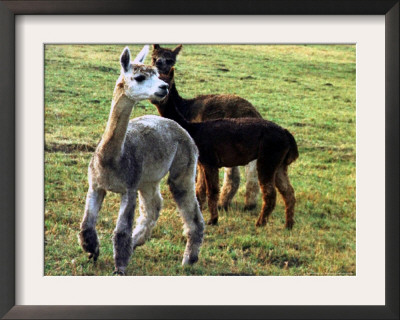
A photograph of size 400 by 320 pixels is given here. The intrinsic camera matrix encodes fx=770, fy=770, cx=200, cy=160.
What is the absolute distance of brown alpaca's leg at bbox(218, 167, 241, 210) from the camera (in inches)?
300

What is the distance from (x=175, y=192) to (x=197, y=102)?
1.06 meters

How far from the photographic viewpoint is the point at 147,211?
24.1 feet

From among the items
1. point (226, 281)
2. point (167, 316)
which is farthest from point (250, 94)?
point (167, 316)

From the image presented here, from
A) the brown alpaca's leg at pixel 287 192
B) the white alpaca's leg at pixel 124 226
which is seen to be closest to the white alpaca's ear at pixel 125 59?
the white alpaca's leg at pixel 124 226

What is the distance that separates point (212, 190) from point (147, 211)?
0.71 meters

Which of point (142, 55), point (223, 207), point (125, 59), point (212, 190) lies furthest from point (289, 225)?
point (125, 59)

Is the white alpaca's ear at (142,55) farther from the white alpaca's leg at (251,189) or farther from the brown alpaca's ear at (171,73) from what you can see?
the white alpaca's leg at (251,189)

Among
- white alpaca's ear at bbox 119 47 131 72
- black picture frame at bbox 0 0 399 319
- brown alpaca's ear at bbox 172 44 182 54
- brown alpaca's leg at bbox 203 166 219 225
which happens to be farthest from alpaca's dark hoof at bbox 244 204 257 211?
white alpaca's ear at bbox 119 47 131 72

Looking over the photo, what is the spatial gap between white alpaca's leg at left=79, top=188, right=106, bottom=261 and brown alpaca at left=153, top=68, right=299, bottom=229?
115cm

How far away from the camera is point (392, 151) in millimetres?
6953

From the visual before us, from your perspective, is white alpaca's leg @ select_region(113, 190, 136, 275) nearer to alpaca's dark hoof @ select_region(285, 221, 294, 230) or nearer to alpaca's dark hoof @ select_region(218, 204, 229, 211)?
alpaca's dark hoof @ select_region(218, 204, 229, 211)

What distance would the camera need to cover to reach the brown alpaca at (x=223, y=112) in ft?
24.6

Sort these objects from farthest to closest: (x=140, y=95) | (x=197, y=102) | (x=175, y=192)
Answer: (x=197, y=102)
(x=175, y=192)
(x=140, y=95)
